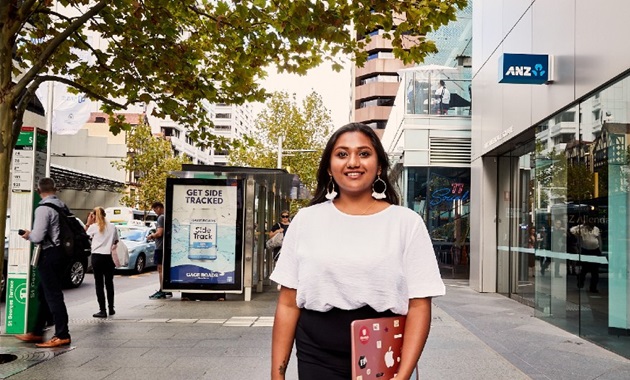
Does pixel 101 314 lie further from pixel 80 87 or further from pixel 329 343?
pixel 329 343

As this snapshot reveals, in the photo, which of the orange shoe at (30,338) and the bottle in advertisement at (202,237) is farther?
the bottle in advertisement at (202,237)

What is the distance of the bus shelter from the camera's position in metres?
12.6

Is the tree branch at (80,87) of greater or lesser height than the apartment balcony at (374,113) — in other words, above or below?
below

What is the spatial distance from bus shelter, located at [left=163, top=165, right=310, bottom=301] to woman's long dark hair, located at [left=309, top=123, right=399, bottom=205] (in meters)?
10.1

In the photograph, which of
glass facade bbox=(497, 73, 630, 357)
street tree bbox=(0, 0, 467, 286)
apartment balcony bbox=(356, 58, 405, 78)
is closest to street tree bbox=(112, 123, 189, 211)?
apartment balcony bbox=(356, 58, 405, 78)

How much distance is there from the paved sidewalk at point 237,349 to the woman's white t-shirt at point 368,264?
160 inches

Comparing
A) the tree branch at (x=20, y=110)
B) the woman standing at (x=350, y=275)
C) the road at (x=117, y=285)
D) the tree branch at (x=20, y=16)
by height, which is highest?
the tree branch at (x=20, y=16)

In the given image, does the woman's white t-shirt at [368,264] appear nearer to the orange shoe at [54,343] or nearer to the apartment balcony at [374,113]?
the orange shoe at [54,343]

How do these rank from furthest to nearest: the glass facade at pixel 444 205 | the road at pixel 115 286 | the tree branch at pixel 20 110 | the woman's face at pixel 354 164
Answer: the glass facade at pixel 444 205 < the road at pixel 115 286 < the tree branch at pixel 20 110 < the woman's face at pixel 354 164

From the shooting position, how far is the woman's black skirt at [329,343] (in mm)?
2314

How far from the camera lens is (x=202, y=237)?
12.7 m

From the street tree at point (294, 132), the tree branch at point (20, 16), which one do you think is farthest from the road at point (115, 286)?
the street tree at point (294, 132)

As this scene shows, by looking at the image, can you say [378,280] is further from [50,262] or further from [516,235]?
[516,235]

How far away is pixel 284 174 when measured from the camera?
13.6 meters
